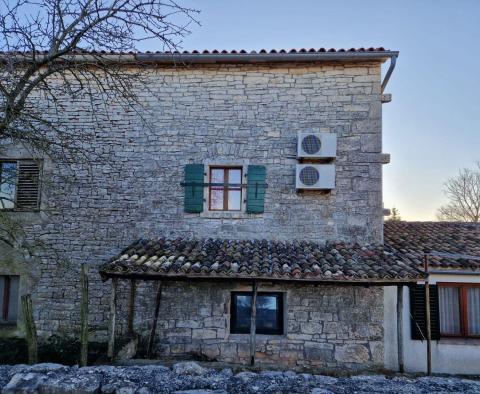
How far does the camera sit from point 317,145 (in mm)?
7590

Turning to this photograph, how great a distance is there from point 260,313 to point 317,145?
146 inches

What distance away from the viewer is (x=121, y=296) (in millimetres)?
7523

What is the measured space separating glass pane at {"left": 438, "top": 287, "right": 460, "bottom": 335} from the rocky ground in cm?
486

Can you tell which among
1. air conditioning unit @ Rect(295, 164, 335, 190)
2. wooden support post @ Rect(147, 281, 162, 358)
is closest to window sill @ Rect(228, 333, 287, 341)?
wooden support post @ Rect(147, 281, 162, 358)

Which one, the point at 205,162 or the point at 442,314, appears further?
the point at 205,162

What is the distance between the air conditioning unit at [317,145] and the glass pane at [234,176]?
135 centimetres

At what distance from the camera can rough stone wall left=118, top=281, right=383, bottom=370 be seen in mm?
6988

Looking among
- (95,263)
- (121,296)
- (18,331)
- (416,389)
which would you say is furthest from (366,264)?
(18,331)

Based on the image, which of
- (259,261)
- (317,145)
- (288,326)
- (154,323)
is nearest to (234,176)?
(317,145)

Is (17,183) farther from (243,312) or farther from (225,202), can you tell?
(243,312)

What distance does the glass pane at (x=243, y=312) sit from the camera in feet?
24.6

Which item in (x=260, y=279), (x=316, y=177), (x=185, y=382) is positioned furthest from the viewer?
(x=316, y=177)

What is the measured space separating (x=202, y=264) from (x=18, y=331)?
450 centimetres

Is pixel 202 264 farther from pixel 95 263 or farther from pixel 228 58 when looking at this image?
pixel 228 58
